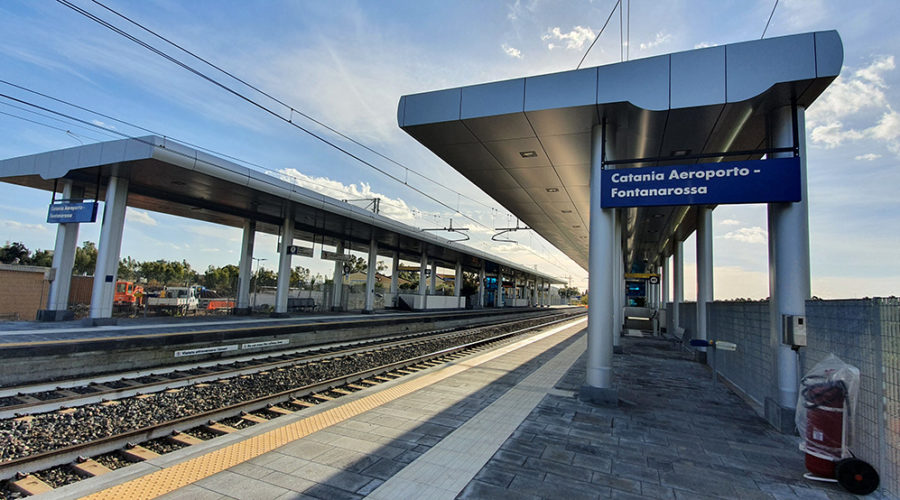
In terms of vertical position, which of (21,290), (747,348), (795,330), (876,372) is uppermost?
(795,330)

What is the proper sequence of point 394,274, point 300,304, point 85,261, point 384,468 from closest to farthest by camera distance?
1. point 384,468
2. point 300,304
3. point 394,274
4. point 85,261

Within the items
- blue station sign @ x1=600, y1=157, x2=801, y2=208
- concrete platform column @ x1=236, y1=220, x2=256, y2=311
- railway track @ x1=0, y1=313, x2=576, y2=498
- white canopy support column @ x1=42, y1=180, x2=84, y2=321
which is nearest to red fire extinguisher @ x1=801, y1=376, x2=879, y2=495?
blue station sign @ x1=600, y1=157, x2=801, y2=208

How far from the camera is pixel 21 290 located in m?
19.2

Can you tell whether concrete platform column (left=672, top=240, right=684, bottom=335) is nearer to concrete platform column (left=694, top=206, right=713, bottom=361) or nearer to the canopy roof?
concrete platform column (left=694, top=206, right=713, bottom=361)

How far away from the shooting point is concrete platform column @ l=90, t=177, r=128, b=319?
14555 millimetres

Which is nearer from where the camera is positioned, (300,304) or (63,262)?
(63,262)

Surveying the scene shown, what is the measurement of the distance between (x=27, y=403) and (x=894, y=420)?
10742 millimetres

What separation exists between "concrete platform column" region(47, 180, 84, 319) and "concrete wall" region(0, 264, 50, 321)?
3.97 meters

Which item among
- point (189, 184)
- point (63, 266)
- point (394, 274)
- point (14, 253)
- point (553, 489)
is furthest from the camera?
point (14, 253)

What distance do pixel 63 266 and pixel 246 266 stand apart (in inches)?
307

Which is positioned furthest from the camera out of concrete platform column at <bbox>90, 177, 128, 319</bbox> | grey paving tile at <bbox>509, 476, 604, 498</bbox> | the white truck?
the white truck

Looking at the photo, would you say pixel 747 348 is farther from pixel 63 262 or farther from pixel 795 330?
pixel 63 262

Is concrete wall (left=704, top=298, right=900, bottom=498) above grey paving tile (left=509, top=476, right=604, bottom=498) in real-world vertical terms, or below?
above

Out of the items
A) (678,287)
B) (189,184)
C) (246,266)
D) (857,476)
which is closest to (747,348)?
(857,476)
